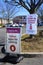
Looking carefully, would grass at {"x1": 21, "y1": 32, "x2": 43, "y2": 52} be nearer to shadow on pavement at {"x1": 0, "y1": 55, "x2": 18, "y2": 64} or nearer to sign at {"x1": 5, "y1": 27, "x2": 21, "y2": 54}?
shadow on pavement at {"x1": 0, "y1": 55, "x2": 18, "y2": 64}

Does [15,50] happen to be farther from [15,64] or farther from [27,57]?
[27,57]

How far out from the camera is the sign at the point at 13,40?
9.43m

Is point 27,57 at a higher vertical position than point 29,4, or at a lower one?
lower

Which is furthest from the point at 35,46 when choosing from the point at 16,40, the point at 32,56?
the point at 16,40

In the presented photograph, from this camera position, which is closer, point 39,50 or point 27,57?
point 27,57

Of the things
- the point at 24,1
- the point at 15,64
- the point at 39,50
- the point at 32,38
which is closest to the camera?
the point at 15,64

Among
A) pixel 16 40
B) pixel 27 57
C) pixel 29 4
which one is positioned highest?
pixel 29 4

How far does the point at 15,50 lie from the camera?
9.45 metres

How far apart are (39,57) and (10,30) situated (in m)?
1.90

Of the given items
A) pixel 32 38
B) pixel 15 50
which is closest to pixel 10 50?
pixel 15 50

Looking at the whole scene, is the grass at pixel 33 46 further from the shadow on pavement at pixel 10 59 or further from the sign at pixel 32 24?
the shadow on pavement at pixel 10 59

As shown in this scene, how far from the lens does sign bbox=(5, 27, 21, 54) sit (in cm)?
943

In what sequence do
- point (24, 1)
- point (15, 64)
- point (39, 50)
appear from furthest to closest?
1. point (24, 1)
2. point (39, 50)
3. point (15, 64)

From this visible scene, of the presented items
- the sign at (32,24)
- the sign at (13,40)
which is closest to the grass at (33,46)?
the sign at (32,24)
